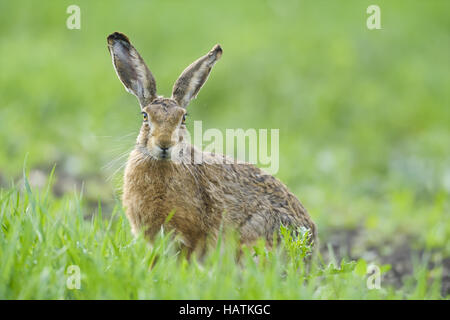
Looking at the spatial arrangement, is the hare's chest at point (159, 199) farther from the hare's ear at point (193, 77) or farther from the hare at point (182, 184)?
the hare's ear at point (193, 77)

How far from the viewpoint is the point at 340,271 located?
11.9 ft

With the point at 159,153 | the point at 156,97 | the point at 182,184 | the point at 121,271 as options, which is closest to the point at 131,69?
the point at 156,97

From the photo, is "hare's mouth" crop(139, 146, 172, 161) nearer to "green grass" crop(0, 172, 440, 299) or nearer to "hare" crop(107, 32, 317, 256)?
"hare" crop(107, 32, 317, 256)

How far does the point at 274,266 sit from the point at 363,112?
7.42m

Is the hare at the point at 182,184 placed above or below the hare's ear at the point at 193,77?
below

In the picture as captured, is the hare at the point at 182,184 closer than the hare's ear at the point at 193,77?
Yes

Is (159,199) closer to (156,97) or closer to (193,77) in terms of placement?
(156,97)

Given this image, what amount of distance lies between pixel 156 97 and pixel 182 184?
2.13 ft

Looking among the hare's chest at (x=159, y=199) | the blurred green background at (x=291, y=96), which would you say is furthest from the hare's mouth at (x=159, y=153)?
the blurred green background at (x=291, y=96)

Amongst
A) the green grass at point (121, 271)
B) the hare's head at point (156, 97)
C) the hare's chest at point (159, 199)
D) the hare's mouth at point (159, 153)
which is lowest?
the green grass at point (121, 271)

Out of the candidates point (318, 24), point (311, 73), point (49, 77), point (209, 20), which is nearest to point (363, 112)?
point (311, 73)

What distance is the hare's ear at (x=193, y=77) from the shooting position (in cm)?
437

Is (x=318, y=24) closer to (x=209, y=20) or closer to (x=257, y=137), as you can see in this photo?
(x=209, y=20)

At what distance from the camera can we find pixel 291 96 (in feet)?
34.5
